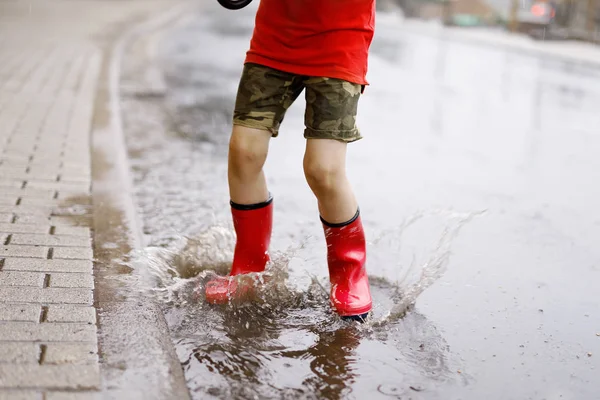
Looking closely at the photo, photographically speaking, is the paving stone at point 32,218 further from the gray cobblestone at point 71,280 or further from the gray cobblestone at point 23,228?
the gray cobblestone at point 71,280

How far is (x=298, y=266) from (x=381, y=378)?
1.08m

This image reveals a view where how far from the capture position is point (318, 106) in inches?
112

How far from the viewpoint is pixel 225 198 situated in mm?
4676

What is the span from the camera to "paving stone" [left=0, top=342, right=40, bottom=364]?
7.77ft

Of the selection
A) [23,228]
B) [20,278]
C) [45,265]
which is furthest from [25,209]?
[20,278]

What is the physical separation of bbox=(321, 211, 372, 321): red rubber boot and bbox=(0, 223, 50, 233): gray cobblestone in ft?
4.37

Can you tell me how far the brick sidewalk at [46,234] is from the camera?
235 centimetres

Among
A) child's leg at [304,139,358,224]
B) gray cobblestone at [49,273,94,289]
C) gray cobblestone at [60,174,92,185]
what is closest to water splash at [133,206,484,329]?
gray cobblestone at [49,273,94,289]

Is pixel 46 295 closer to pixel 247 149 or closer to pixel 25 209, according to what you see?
pixel 247 149

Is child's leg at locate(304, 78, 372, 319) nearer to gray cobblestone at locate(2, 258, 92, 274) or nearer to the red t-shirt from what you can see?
the red t-shirt

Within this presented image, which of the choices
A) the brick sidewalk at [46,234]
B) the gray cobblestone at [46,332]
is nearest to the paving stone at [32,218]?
the brick sidewalk at [46,234]

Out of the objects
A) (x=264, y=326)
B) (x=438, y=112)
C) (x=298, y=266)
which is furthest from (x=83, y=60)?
(x=264, y=326)

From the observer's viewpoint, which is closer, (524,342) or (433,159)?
(524,342)

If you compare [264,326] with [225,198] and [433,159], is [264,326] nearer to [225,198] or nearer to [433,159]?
[225,198]
